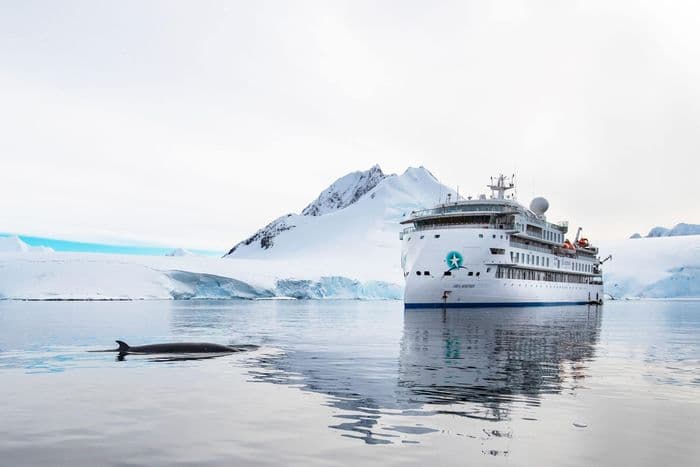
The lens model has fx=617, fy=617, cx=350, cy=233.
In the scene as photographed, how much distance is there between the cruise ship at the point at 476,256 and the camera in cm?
5641

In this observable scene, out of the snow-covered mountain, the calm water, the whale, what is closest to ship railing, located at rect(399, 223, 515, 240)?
the calm water

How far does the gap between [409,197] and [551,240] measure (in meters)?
123

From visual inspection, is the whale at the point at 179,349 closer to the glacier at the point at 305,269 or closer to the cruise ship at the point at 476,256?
the cruise ship at the point at 476,256

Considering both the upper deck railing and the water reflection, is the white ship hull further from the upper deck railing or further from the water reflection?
the water reflection

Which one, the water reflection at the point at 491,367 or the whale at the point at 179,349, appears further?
the whale at the point at 179,349

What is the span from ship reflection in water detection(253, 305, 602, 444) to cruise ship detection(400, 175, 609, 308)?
108 ft

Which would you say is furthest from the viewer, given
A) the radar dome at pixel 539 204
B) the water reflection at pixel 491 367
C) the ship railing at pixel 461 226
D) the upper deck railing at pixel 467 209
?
the radar dome at pixel 539 204

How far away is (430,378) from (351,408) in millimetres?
3853

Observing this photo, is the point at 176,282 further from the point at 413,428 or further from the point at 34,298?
the point at 413,428

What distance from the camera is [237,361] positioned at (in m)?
16.4

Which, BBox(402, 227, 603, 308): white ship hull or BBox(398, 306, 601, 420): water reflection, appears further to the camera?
BBox(402, 227, 603, 308): white ship hull

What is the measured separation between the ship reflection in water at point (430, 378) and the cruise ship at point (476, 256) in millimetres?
33040

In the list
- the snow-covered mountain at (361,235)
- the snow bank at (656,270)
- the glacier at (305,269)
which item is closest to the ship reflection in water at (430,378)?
the glacier at (305,269)

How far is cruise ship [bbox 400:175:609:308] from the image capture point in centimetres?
5641
